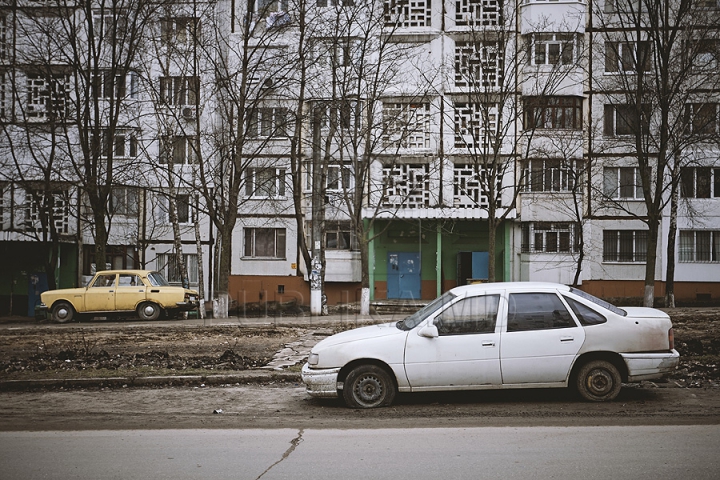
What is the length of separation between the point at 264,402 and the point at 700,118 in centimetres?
2737

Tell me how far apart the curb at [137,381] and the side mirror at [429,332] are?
10.8ft

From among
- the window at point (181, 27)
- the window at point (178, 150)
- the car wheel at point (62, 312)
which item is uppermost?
the window at point (181, 27)

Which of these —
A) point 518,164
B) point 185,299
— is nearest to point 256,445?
point 185,299

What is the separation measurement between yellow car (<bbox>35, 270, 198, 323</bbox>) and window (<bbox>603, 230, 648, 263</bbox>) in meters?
20.5

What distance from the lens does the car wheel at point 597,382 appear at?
9039mm

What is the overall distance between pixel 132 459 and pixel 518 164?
2950 centimetres

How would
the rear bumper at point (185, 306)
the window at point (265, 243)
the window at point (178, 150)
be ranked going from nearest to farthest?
the rear bumper at point (185, 306) → the window at point (178, 150) → the window at point (265, 243)

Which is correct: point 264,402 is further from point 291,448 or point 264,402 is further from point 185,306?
point 185,306

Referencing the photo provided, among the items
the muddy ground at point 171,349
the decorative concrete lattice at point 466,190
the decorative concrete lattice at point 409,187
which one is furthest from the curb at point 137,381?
the decorative concrete lattice at point 466,190

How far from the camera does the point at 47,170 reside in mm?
30156

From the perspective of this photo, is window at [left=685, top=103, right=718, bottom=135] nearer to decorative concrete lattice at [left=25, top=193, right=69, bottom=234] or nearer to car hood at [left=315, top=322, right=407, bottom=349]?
car hood at [left=315, top=322, right=407, bottom=349]

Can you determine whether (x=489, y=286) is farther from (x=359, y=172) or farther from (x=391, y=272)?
(x=391, y=272)

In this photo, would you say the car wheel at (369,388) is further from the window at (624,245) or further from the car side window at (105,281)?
the window at (624,245)

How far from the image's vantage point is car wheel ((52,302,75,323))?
81.7ft
